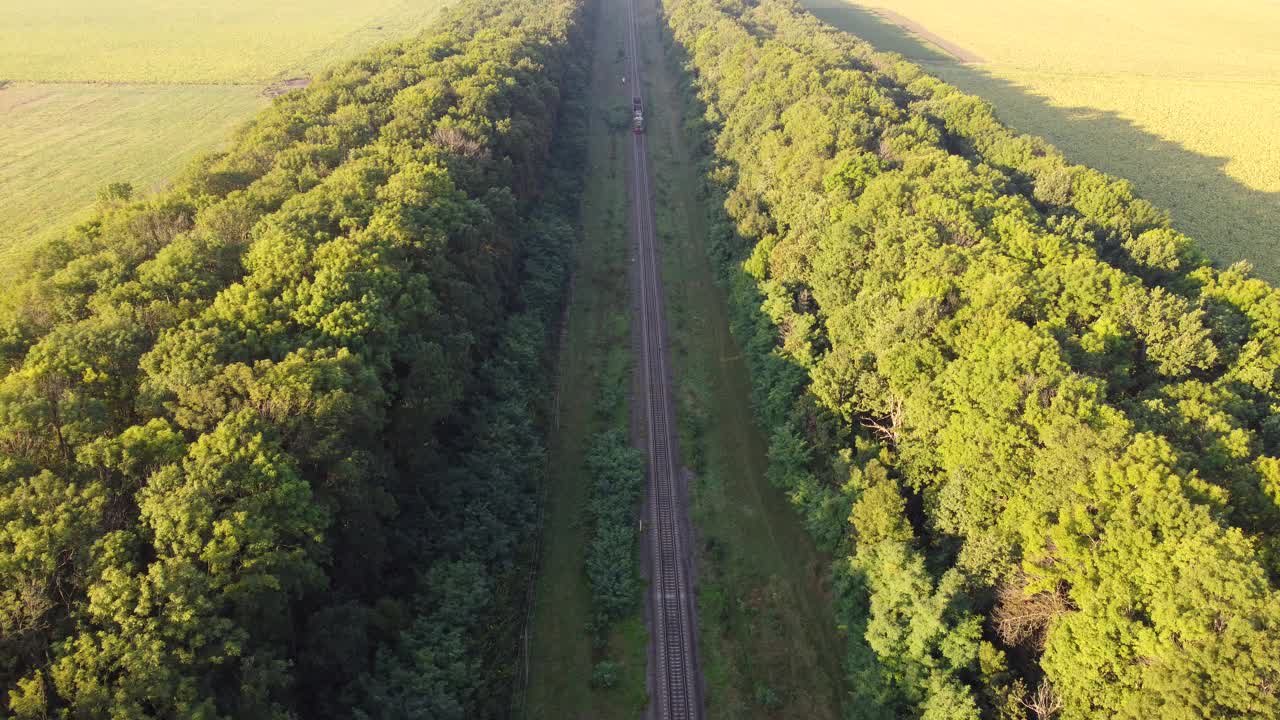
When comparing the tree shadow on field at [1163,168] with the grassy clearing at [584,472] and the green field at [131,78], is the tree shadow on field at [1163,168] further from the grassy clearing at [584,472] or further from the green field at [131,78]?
the green field at [131,78]

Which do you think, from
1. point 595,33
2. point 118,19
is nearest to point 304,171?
point 595,33

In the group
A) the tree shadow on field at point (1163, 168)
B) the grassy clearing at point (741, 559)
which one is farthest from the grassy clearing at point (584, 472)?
the tree shadow on field at point (1163, 168)

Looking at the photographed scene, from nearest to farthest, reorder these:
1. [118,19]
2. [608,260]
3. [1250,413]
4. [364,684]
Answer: [364,684]
[1250,413]
[608,260]
[118,19]

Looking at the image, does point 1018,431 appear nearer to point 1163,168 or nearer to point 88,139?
Result: point 1163,168

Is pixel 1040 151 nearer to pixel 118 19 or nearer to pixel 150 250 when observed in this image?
pixel 150 250

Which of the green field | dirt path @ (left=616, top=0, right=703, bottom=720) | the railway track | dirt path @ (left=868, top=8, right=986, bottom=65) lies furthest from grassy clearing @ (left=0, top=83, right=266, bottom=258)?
dirt path @ (left=868, top=8, right=986, bottom=65)
